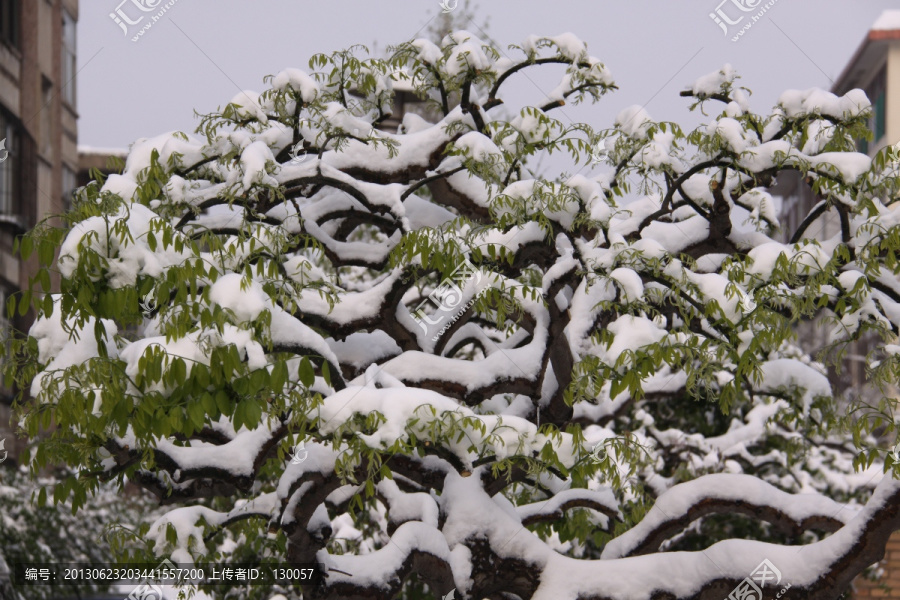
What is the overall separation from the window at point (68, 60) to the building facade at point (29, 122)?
2 centimetres

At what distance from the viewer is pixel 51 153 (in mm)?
23156

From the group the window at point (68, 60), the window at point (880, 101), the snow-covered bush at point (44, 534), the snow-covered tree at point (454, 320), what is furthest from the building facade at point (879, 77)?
the snow-covered tree at point (454, 320)

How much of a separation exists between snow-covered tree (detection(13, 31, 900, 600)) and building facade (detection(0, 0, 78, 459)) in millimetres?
13086

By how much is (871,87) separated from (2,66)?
76.3 ft

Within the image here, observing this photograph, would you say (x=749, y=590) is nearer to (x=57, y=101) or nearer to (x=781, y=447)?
(x=781, y=447)

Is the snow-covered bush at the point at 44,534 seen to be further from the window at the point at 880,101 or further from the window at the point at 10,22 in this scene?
the window at the point at 880,101

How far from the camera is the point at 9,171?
2070cm

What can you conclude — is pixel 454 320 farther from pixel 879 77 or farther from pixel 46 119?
pixel 879 77

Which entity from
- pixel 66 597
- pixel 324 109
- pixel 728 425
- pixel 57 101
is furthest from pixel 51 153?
pixel 324 109

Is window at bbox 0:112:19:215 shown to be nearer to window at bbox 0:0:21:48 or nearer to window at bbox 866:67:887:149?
window at bbox 0:0:21:48

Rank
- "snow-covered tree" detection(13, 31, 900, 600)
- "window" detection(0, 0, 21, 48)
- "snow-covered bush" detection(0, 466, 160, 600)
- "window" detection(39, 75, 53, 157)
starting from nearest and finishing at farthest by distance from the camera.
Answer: "snow-covered tree" detection(13, 31, 900, 600) → "snow-covered bush" detection(0, 466, 160, 600) → "window" detection(0, 0, 21, 48) → "window" detection(39, 75, 53, 157)

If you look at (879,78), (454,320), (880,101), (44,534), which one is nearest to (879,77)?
(879,78)

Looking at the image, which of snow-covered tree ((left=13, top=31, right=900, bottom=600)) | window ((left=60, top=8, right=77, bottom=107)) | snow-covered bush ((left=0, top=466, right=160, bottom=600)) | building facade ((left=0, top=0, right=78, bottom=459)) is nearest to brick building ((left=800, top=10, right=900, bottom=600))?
snow-covered bush ((left=0, top=466, right=160, bottom=600))

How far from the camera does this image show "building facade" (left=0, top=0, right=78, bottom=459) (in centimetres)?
2023
